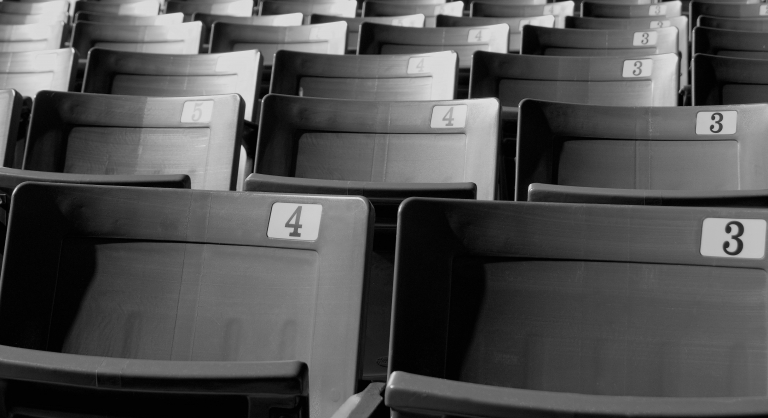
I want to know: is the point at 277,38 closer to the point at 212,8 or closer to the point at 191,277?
the point at 212,8

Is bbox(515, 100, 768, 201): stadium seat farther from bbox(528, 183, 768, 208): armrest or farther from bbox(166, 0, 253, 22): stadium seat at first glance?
bbox(166, 0, 253, 22): stadium seat

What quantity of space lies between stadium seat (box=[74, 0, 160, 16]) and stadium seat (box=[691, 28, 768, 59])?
118 centimetres

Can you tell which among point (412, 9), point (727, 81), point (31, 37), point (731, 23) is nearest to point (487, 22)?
point (412, 9)

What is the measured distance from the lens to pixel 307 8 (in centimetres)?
170

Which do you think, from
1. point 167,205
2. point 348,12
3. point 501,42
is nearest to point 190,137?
point 167,205

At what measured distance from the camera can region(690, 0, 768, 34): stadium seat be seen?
1.46 metres

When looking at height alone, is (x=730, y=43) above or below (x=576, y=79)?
above

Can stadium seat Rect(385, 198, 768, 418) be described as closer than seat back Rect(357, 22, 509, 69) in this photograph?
Yes

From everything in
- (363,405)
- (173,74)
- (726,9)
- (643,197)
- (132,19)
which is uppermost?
(726,9)

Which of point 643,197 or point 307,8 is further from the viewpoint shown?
point 307,8

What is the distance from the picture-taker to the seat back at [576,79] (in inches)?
35.0

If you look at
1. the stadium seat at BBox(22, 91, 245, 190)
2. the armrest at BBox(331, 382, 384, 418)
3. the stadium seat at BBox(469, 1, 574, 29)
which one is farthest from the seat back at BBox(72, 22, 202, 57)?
the armrest at BBox(331, 382, 384, 418)

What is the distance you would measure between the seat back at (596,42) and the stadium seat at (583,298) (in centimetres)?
80

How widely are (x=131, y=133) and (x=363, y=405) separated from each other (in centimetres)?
50
